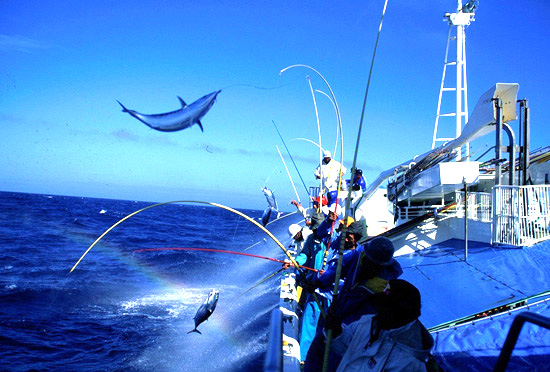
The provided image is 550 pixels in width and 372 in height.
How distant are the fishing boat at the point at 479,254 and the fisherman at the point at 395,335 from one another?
44 centimetres

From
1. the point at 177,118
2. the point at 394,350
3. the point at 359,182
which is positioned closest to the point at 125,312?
the point at 359,182

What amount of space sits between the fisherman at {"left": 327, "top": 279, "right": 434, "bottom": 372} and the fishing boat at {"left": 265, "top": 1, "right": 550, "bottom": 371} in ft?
1.45

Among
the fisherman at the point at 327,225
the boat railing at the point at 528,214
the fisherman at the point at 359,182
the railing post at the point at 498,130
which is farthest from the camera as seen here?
the fisherman at the point at 359,182

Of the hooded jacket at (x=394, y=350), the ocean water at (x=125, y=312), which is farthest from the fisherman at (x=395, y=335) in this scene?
the ocean water at (x=125, y=312)

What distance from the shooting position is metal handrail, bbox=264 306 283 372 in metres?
1.46

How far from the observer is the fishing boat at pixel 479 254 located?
3.84m

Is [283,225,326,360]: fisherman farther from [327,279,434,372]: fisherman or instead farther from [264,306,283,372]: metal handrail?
[264,306,283,372]: metal handrail

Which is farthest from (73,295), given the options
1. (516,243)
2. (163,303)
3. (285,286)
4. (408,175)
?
(516,243)

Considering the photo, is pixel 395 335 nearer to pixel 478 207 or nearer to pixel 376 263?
pixel 376 263

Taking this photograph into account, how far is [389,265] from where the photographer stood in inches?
102

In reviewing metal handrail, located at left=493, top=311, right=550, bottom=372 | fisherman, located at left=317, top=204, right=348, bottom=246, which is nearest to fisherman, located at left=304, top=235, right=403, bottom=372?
metal handrail, located at left=493, top=311, right=550, bottom=372

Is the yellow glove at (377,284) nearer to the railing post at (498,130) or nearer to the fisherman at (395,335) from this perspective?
the fisherman at (395,335)

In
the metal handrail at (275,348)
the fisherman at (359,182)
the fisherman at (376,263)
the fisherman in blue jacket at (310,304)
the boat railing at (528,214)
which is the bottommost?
the fisherman in blue jacket at (310,304)

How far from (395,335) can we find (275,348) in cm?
97
